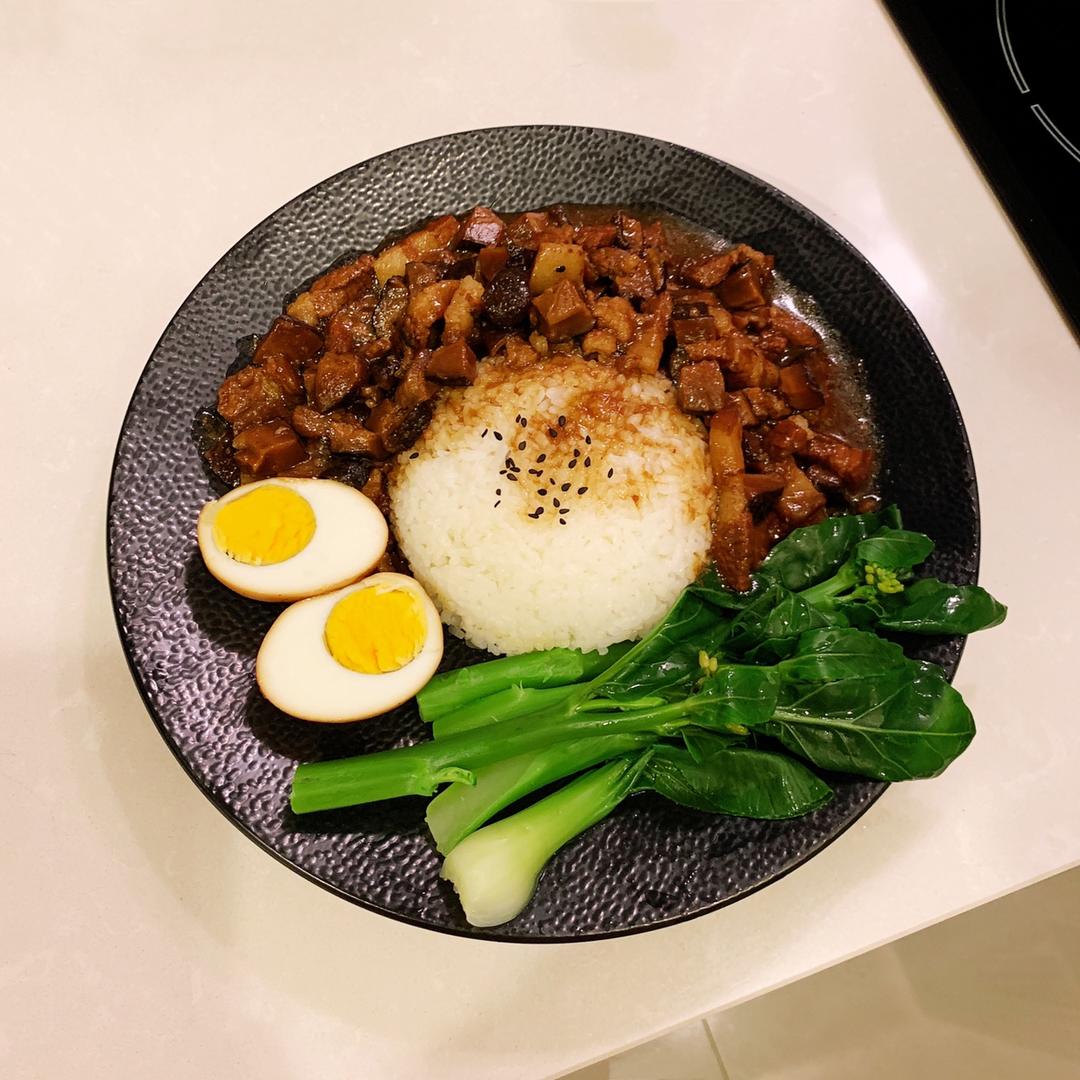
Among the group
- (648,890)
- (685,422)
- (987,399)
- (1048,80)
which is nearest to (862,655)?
(648,890)

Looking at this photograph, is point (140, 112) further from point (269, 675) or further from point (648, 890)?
point (648, 890)

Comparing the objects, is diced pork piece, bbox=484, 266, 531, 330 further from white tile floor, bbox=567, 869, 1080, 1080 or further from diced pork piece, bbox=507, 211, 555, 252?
white tile floor, bbox=567, 869, 1080, 1080

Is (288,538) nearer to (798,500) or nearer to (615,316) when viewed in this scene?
(615,316)

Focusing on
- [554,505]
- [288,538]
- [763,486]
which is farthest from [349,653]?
[763,486]

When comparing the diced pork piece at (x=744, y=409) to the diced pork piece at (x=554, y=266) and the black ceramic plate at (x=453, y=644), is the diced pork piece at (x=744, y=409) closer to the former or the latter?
the black ceramic plate at (x=453, y=644)

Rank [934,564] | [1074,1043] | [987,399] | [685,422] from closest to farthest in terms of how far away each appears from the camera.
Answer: [1074,1043], [934,564], [685,422], [987,399]

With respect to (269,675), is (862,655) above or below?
above
